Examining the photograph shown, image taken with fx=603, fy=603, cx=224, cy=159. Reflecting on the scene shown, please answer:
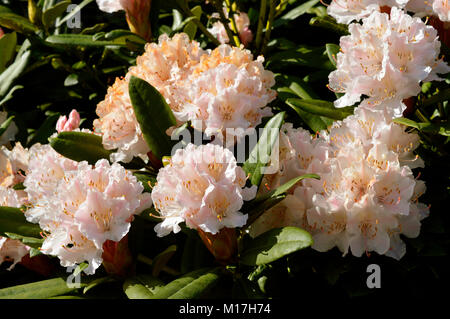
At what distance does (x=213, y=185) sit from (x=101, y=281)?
0.41 m

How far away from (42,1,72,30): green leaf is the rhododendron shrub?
59 cm

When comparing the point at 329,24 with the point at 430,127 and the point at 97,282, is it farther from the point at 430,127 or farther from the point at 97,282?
the point at 97,282

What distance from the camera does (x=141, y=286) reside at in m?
1.45

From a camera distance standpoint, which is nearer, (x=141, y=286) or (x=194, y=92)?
(x=141, y=286)

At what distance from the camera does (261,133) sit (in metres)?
1.55

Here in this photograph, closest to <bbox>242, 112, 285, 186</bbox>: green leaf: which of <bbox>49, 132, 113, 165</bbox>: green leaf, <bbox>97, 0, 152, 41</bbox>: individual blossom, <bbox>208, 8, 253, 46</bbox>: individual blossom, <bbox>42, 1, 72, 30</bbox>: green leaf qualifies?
<bbox>49, 132, 113, 165</bbox>: green leaf

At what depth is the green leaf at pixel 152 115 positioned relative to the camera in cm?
159

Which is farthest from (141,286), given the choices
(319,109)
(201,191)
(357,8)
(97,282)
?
(357,8)

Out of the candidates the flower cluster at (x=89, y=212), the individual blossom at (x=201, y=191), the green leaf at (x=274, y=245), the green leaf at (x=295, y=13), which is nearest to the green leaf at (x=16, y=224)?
the flower cluster at (x=89, y=212)

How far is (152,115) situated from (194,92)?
0.44 feet

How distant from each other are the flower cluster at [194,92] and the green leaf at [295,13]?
0.68 meters

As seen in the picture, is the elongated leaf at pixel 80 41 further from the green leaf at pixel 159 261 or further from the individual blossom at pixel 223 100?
the green leaf at pixel 159 261

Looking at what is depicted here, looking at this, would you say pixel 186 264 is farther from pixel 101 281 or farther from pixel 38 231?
pixel 38 231
